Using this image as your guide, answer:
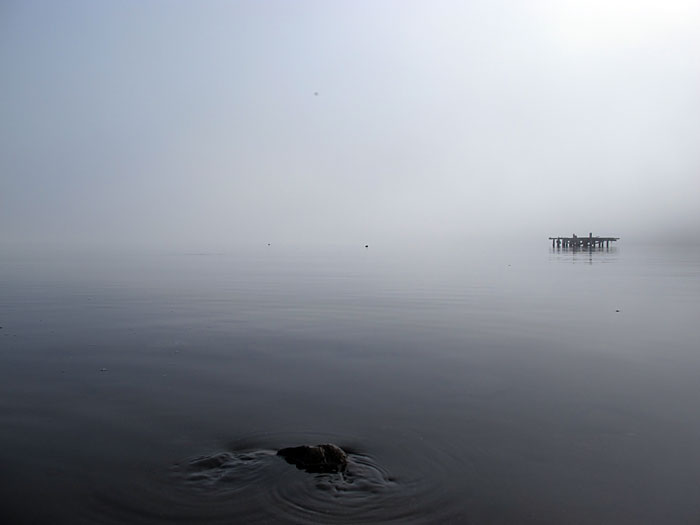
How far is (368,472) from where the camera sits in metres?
8.74

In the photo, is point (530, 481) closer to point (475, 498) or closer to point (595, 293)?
point (475, 498)

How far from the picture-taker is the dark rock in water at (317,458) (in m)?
8.77

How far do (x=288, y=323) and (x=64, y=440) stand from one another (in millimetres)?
13228

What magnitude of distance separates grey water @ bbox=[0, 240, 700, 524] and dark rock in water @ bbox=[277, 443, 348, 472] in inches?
9.2

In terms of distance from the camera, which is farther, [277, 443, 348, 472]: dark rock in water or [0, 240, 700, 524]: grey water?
[277, 443, 348, 472]: dark rock in water

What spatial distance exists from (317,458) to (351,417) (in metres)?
2.42

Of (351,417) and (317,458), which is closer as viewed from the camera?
(317,458)

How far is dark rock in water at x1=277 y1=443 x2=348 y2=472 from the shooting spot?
8773mm

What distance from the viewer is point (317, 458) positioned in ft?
29.2

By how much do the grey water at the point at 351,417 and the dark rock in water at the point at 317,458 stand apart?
0.23 meters

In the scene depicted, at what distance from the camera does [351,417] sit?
1125cm

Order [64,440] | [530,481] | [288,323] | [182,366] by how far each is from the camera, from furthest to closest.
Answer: [288,323], [182,366], [64,440], [530,481]

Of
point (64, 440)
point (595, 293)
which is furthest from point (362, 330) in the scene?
point (595, 293)

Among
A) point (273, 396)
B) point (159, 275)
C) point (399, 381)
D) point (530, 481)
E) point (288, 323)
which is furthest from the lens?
point (159, 275)
